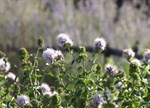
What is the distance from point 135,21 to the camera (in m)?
9.15

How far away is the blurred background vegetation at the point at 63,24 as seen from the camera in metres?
7.73

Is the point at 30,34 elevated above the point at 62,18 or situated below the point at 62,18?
below

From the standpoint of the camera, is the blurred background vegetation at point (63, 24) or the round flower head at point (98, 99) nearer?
the round flower head at point (98, 99)

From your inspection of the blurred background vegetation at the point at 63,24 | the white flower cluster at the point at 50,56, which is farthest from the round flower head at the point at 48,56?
the blurred background vegetation at the point at 63,24

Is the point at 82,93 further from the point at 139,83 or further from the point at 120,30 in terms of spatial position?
the point at 120,30

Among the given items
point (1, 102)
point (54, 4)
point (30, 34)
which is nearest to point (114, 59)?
point (30, 34)

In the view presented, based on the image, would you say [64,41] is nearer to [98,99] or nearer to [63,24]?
[98,99]

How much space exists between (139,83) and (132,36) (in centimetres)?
571

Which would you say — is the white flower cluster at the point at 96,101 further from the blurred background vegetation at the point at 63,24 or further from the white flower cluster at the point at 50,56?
the blurred background vegetation at the point at 63,24

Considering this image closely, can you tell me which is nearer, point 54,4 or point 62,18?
point 62,18

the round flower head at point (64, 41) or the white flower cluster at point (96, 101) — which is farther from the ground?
the round flower head at point (64, 41)

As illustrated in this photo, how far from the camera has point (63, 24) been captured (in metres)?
8.15

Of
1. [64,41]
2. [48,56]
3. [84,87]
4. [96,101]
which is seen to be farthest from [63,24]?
[96,101]

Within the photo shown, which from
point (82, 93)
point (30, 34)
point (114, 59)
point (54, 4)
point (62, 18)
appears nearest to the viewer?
point (82, 93)
